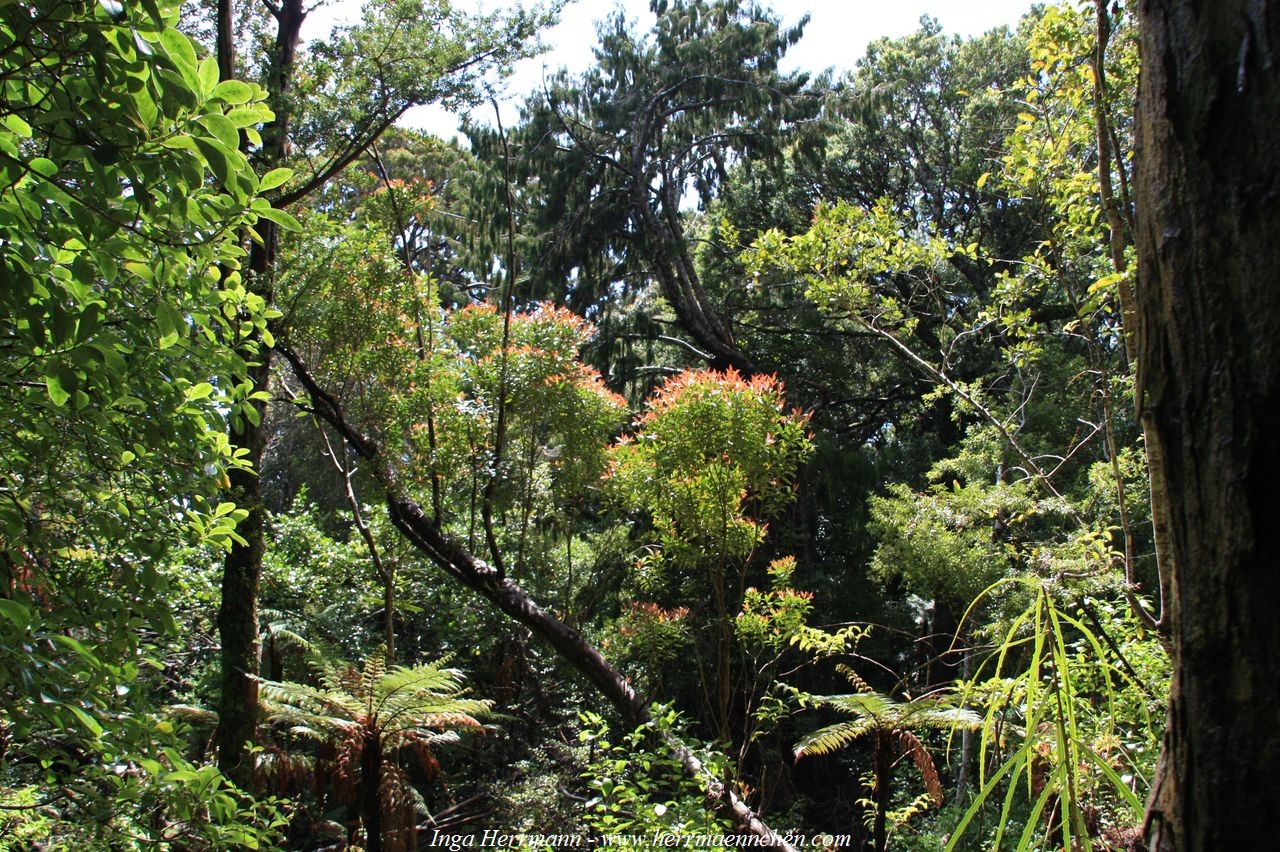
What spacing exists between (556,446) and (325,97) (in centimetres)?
270

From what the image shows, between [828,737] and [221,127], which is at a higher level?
[221,127]

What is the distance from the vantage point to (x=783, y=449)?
502cm

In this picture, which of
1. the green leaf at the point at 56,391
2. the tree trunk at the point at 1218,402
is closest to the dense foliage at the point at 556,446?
the green leaf at the point at 56,391

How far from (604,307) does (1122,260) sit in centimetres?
1063

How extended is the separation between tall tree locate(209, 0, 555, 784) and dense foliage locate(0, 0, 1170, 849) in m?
0.03

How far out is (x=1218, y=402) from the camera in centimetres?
60

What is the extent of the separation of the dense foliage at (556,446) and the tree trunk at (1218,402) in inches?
4.9

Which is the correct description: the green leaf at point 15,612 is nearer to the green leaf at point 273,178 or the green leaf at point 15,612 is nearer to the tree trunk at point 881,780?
the green leaf at point 273,178

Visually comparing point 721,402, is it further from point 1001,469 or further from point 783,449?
point 1001,469

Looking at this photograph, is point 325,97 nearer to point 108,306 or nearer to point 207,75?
point 108,306

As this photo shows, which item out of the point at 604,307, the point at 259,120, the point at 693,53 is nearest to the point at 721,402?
the point at 259,120

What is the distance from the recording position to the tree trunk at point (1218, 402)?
57 centimetres

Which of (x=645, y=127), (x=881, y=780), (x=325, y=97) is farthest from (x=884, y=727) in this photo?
(x=645, y=127)

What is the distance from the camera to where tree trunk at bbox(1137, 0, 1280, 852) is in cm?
57
